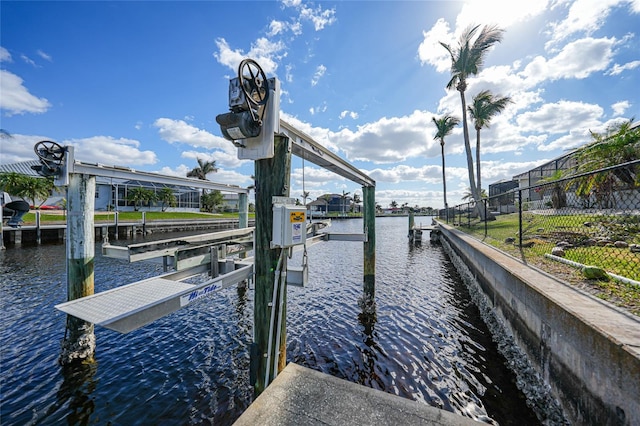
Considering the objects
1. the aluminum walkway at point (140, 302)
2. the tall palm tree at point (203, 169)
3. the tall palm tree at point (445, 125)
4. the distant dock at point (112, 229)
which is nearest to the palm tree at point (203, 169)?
the tall palm tree at point (203, 169)

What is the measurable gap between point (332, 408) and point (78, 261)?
15.2 ft

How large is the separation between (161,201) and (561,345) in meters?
49.1

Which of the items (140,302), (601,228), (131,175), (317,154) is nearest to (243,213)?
(131,175)

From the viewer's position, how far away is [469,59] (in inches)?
755

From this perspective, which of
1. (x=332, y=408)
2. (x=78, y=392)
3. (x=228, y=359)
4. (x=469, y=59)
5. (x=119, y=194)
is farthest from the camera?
(x=119, y=194)

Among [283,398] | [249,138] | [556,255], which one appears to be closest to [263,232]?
[249,138]

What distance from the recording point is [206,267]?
13.9 ft

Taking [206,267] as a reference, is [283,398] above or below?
below

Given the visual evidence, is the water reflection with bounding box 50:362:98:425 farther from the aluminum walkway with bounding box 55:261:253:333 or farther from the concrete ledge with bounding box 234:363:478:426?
the concrete ledge with bounding box 234:363:478:426

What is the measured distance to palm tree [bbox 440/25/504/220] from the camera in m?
18.4

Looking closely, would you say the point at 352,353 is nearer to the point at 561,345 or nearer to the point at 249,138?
the point at 561,345

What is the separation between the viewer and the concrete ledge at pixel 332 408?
200 centimetres

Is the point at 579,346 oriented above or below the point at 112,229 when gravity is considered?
above

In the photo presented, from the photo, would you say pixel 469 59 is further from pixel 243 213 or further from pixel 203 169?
pixel 203 169
